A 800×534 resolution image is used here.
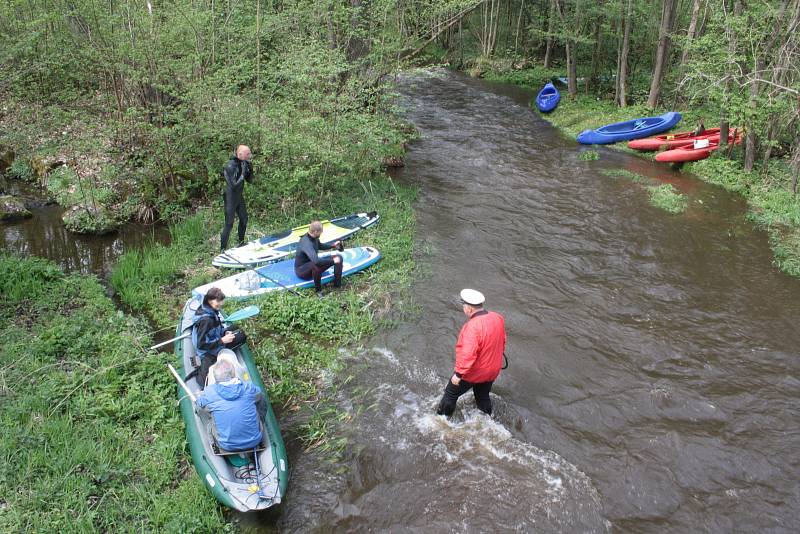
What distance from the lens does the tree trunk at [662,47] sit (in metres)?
17.4

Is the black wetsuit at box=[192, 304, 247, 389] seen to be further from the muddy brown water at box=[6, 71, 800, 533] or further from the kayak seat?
the muddy brown water at box=[6, 71, 800, 533]

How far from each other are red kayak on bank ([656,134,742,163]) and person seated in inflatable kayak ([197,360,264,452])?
14.3 m

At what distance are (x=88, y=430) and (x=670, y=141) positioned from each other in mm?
16760

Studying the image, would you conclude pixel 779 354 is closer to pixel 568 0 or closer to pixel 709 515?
pixel 709 515

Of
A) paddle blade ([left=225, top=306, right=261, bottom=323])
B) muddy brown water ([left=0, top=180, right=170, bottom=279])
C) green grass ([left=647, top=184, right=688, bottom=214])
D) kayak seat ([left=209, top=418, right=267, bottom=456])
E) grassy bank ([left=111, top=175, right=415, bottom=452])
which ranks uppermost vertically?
paddle blade ([left=225, top=306, right=261, bottom=323])

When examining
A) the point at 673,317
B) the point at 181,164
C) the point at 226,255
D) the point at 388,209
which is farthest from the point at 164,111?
the point at 673,317

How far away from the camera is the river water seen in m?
5.09

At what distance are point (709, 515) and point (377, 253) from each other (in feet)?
20.0

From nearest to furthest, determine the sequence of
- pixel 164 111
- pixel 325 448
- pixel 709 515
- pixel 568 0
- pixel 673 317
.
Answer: pixel 709 515
pixel 325 448
pixel 673 317
pixel 164 111
pixel 568 0

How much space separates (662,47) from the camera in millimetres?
17672

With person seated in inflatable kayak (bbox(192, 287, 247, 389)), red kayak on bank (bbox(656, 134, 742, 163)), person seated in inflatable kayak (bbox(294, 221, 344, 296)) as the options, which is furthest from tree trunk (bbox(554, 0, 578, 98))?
person seated in inflatable kayak (bbox(192, 287, 247, 389))

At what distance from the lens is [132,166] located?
11.3 meters

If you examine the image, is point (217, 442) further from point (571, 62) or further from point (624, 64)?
point (571, 62)

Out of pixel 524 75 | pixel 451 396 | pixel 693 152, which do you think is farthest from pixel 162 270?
pixel 524 75
